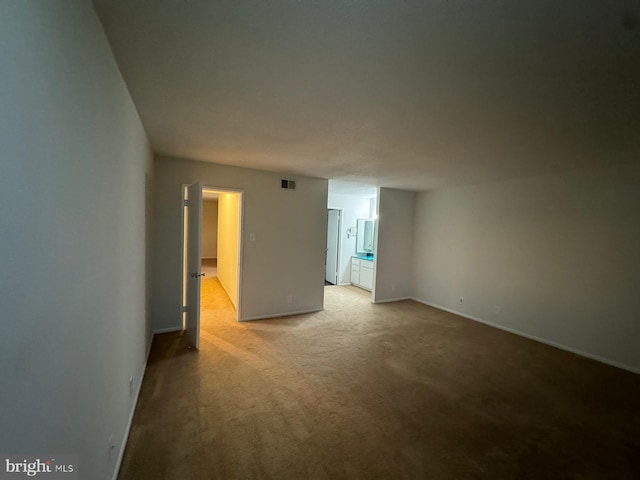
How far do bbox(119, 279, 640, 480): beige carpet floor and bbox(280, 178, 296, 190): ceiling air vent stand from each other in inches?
87.5

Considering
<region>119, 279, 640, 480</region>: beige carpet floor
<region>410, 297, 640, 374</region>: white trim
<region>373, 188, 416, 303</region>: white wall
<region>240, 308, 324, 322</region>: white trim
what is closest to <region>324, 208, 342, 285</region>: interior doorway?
<region>373, 188, 416, 303</region>: white wall

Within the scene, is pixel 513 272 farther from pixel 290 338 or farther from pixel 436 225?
pixel 290 338

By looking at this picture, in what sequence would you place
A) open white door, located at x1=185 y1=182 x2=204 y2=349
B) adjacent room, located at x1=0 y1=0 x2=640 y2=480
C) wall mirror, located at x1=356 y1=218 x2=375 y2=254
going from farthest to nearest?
wall mirror, located at x1=356 y1=218 x2=375 y2=254 → open white door, located at x1=185 y1=182 x2=204 y2=349 → adjacent room, located at x1=0 y1=0 x2=640 y2=480

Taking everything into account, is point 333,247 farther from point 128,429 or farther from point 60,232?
point 60,232

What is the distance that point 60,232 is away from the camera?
0.86m

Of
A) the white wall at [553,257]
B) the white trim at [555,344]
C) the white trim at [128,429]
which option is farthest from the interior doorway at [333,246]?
the white trim at [128,429]

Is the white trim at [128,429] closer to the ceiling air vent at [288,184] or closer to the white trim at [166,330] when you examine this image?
the white trim at [166,330]

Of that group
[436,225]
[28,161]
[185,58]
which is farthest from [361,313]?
[28,161]

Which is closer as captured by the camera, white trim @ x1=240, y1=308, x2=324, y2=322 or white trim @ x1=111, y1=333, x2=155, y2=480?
white trim @ x1=111, y1=333, x2=155, y2=480

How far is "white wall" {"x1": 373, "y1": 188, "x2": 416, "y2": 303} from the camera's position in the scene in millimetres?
5445

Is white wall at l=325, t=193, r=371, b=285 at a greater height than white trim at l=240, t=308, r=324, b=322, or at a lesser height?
greater

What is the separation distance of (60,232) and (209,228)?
10.4 metres

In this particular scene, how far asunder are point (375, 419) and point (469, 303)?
3433 millimetres

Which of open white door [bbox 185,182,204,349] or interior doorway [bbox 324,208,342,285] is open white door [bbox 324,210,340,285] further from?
open white door [bbox 185,182,204,349]
